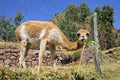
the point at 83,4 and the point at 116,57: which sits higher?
the point at 83,4

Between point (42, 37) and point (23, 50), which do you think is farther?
point (23, 50)

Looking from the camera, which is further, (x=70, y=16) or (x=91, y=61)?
(x=70, y=16)

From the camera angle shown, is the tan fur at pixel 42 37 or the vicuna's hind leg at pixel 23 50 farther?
the vicuna's hind leg at pixel 23 50

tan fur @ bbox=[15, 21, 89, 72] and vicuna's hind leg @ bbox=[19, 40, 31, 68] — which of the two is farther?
vicuna's hind leg @ bbox=[19, 40, 31, 68]

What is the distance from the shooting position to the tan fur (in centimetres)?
1044

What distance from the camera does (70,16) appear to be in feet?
204

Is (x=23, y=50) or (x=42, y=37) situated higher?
(x=42, y=37)

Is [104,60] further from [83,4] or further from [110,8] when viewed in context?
[83,4]

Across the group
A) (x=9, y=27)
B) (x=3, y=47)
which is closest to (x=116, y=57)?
(x=3, y=47)

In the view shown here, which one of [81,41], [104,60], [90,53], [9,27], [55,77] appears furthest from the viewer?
[9,27]

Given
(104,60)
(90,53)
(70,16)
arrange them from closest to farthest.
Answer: (104,60) → (90,53) → (70,16)

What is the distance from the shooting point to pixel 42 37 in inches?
414

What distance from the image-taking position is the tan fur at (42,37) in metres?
10.4

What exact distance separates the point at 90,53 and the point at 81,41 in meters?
9.68
